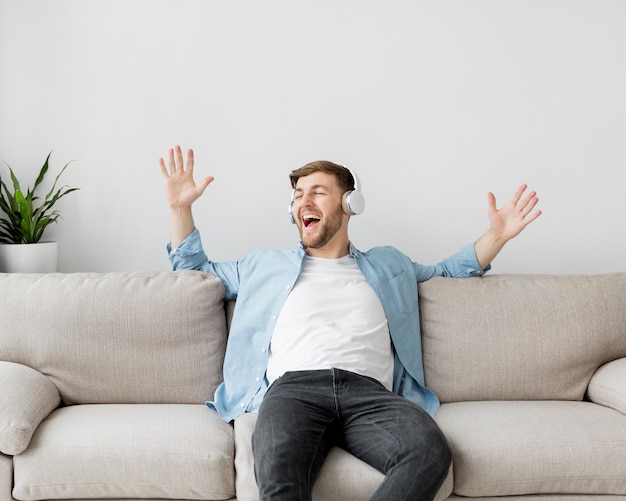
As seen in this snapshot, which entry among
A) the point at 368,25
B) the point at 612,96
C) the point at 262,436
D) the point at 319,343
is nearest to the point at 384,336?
the point at 319,343

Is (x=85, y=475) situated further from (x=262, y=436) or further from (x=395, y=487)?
(x=395, y=487)

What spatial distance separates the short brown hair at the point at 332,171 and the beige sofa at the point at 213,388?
469 millimetres

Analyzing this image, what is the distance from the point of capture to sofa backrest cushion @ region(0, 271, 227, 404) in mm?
2371

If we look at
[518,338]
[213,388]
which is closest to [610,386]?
[518,338]

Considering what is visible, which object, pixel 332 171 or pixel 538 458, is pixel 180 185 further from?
pixel 538 458

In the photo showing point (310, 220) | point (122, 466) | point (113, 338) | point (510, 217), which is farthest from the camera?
point (510, 217)

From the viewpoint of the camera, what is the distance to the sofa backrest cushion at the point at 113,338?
237cm

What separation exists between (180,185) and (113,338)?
0.57 meters

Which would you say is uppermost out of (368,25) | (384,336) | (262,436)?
(368,25)

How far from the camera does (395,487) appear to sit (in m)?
1.81

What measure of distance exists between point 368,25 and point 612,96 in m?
1.07

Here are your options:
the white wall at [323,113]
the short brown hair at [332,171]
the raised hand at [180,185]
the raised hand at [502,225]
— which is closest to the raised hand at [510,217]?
the raised hand at [502,225]

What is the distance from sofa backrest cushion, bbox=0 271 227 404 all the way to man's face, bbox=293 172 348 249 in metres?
0.41

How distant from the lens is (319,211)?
8.14 feet
